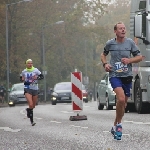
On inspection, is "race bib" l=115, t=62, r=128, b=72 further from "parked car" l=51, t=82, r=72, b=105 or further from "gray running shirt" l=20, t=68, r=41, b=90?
"parked car" l=51, t=82, r=72, b=105

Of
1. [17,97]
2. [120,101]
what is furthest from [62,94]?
[120,101]

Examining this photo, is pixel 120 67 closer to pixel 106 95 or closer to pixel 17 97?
pixel 106 95

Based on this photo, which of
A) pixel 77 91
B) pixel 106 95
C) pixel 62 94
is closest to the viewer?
pixel 77 91

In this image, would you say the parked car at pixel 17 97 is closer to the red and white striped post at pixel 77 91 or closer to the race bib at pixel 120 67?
the red and white striped post at pixel 77 91

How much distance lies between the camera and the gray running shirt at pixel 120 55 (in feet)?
40.3

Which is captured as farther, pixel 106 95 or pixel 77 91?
pixel 106 95

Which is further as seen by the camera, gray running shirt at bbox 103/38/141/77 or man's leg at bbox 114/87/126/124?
gray running shirt at bbox 103/38/141/77

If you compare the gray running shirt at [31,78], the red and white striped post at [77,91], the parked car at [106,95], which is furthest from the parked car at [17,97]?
the gray running shirt at [31,78]

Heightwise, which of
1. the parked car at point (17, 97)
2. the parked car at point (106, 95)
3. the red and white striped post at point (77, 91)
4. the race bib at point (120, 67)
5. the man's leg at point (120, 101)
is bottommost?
Answer: the parked car at point (17, 97)

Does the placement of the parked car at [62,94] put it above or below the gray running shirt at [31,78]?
below

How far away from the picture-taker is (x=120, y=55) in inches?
487

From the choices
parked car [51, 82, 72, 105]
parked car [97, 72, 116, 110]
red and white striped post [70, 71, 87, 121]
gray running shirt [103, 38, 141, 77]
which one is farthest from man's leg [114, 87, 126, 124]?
parked car [51, 82, 72, 105]

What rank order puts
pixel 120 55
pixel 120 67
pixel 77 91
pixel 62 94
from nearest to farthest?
pixel 120 67, pixel 120 55, pixel 77 91, pixel 62 94

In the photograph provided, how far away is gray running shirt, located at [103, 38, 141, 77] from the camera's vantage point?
1227cm
